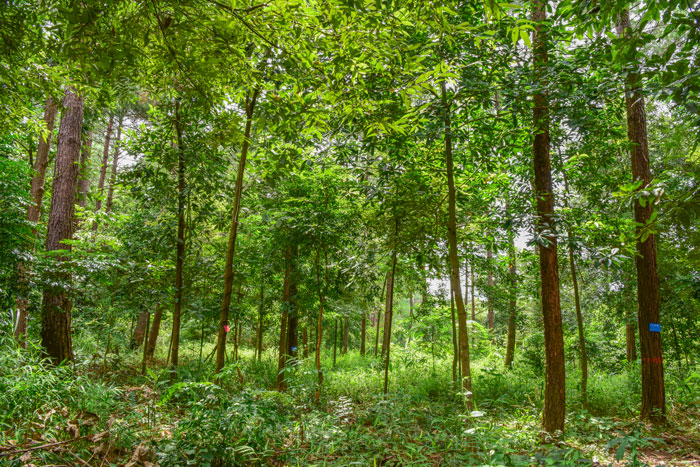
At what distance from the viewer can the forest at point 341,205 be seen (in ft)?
7.38

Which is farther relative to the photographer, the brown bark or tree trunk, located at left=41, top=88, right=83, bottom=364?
the brown bark

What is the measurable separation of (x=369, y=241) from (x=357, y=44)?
12.6 ft

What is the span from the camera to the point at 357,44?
2219 mm

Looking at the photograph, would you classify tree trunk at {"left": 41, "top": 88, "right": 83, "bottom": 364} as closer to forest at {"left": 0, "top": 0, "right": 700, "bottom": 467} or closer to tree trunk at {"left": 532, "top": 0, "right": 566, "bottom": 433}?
forest at {"left": 0, "top": 0, "right": 700, "bottom": 467}

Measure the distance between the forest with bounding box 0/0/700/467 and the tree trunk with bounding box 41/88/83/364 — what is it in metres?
0.04

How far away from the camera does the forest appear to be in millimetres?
2248

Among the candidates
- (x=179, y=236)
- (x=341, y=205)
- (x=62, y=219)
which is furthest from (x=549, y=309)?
(x=62, y=219)

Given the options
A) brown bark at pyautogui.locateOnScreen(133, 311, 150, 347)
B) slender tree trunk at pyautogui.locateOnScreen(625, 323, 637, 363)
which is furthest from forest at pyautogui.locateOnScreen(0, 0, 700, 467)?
brown bark at pyautogui.locateOnScreen(133, 311, 150, 347)

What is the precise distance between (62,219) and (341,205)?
4846 mm

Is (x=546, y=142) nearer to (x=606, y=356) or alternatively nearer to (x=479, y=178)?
(x=479, y=178)

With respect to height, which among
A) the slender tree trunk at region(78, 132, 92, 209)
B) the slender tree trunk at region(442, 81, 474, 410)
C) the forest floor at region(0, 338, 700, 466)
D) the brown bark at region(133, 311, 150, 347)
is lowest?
the brown bark at region(133, 311, 150, 347)

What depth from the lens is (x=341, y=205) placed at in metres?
6.76

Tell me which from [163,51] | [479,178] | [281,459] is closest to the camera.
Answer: [163,51]

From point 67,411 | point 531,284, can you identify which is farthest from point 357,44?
point 531,284
